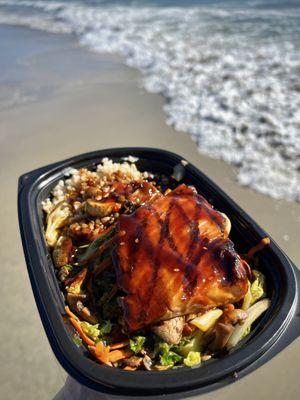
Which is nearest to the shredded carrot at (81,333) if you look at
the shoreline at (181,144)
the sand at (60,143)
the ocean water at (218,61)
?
the sand at (60,143)

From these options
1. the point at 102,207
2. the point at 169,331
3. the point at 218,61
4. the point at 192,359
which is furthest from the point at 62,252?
the point at 218,61

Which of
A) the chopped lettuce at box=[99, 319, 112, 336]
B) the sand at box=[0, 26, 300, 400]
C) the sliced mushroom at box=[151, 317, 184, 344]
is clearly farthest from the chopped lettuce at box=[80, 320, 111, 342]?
the sand at box=[0, 26, 300, 400]

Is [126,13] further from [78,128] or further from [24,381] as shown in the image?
[24,381]

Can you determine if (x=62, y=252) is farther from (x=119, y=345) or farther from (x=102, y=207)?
(x=119, y=345)

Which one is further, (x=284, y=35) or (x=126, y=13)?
(x=126, y=13)

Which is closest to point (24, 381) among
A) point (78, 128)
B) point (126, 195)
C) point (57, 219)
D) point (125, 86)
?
point (57, 219)

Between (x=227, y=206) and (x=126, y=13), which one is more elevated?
(x=126, y=13)

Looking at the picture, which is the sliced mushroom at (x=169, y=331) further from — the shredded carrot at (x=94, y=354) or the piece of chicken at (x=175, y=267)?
the shredded carrot at (x=94, y=354)
